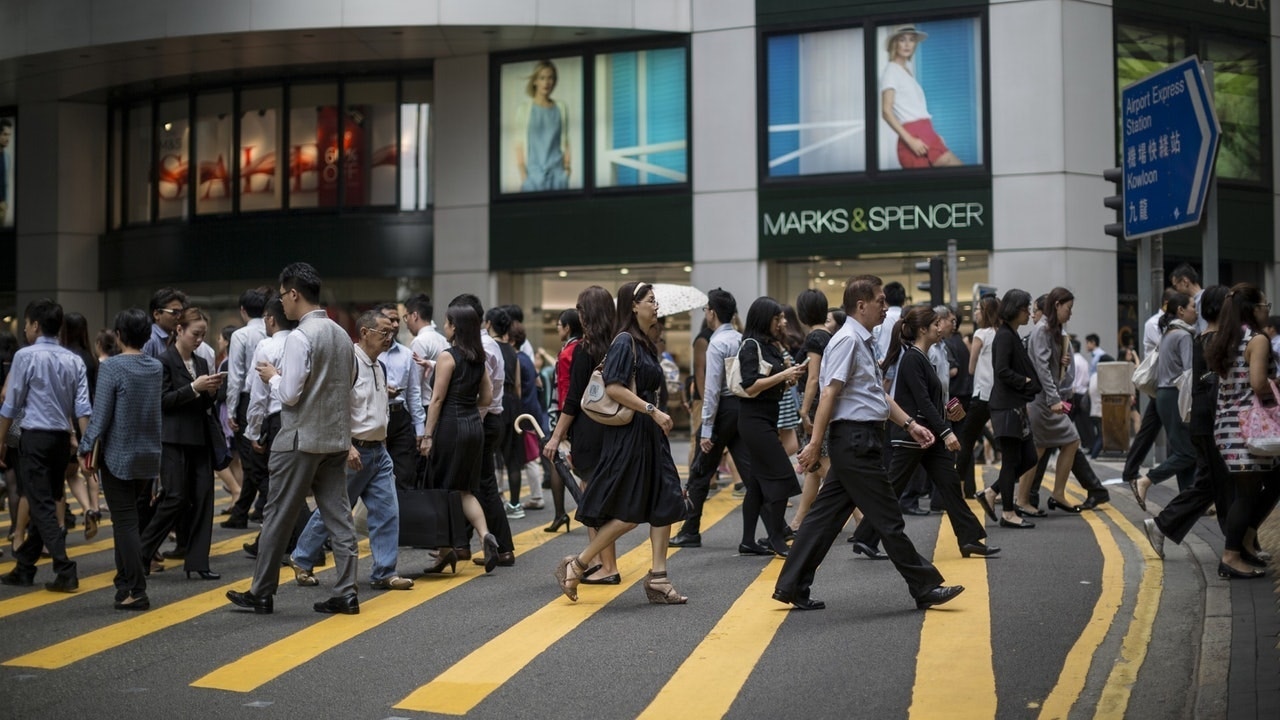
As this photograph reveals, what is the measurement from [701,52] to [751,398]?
53.1 ft

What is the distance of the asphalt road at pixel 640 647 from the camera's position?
6.40m

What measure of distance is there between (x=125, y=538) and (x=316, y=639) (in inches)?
70.3

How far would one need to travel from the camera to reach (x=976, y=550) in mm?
10492

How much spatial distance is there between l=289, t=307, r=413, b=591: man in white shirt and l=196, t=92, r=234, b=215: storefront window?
21417 millimetres

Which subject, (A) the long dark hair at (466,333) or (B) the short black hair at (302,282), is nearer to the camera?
(B) the short black hair at (302,282)

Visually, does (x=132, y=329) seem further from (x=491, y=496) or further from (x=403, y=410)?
(x=491, y=496)

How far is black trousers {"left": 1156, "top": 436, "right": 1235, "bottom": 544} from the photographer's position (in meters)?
9.30

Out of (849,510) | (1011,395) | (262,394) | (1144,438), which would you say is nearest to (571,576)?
(849,510)

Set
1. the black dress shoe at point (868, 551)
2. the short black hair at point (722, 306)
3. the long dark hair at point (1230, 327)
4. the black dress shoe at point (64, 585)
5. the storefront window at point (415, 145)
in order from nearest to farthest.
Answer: the long dark hair at point (1230, 327) → the black dress shoe at point (64, 585) → the black dress shoe at point (868, 551) → the short black hair at point (722, 306) → the storefront window at point (415, 145)

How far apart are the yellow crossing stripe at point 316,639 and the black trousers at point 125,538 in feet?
4.54

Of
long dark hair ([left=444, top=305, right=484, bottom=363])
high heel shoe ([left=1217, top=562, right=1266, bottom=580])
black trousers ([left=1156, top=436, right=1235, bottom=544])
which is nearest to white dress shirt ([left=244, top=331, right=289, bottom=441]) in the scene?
long dark hair ([left=444, top=305, right=484, bottom=363])

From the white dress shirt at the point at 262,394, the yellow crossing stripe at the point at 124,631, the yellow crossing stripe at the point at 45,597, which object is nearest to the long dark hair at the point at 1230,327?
the white dress shirt at the point at 262,394

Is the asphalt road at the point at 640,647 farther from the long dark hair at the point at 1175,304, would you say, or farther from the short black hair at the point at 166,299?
the long dark hair at the point at 1175,304

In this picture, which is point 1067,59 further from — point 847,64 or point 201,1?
point 201,1
